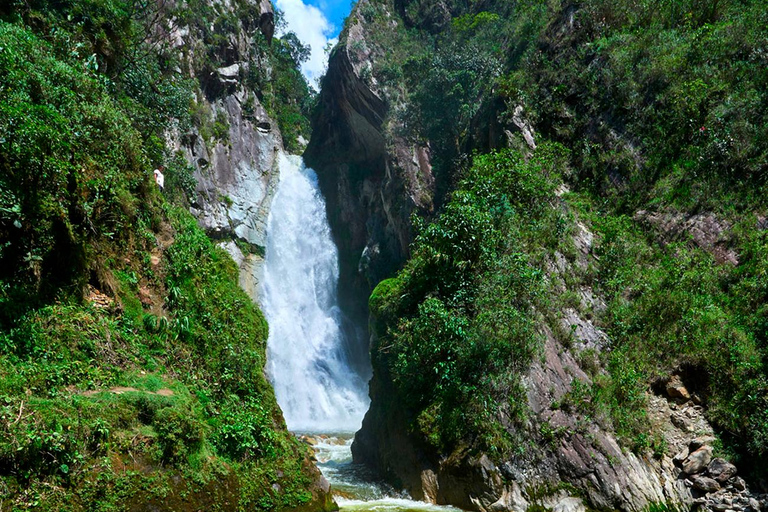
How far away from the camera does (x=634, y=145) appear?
1669 cm

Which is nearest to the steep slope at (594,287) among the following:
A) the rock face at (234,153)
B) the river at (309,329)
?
the river at (309,329)

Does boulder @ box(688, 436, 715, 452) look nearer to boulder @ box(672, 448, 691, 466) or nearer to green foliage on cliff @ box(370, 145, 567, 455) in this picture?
boulder @ box(672, 448, 691, 466)

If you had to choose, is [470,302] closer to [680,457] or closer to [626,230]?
[680,457]

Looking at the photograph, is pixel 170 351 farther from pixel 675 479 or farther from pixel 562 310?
pixel 675 479

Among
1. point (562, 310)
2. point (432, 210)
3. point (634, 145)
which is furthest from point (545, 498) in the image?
point (432, 210)

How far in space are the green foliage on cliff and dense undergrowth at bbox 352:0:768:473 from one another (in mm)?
47

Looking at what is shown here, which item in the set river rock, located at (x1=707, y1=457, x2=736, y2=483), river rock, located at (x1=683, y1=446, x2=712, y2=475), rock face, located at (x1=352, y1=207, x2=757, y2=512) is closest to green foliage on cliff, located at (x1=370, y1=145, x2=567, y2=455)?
rock face, located at (x1=352, y1=207, x2=757, y2=512)

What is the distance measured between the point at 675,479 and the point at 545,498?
282 centimetres

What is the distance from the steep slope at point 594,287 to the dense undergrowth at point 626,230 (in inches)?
2.2

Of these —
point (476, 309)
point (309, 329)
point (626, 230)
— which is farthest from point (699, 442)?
point (309, 329)

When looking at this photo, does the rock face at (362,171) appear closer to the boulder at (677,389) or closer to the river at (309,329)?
the river at (309,329)

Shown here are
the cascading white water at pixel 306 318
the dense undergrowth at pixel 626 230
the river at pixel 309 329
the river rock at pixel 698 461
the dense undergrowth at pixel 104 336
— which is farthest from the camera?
the cascading white water at pixel 306 318

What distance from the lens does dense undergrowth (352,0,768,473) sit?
10258 mm

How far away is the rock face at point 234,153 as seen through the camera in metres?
28.2
